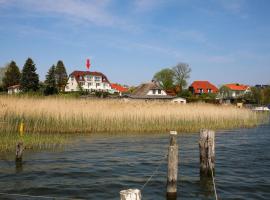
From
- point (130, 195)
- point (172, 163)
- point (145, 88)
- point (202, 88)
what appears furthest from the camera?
point (202, 88)

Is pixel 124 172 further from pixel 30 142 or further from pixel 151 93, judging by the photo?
pixel 151 93

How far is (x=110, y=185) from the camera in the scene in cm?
1094

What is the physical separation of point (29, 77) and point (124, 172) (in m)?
76.2

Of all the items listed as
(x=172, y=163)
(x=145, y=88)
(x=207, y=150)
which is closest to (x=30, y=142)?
(x=207, y=150)

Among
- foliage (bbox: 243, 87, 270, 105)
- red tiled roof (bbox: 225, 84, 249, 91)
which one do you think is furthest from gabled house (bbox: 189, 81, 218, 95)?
foliage (bbox: 243, 87, 270, 105)

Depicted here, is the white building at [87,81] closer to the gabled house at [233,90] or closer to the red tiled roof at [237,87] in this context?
the gabled house at [233,90]

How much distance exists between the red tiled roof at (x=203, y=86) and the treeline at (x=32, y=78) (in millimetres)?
40263

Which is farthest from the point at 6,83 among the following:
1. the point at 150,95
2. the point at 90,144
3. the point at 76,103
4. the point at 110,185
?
the point at 110,185

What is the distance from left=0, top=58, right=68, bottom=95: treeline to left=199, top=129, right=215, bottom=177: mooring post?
208 feet

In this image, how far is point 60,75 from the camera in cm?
10725

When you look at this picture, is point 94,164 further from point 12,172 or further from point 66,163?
point 12,172

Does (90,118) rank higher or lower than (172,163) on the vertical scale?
higher

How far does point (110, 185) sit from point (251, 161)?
6.91 metres

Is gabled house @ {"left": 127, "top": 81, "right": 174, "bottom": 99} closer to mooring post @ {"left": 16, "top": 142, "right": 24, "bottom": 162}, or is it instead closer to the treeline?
the treeline
